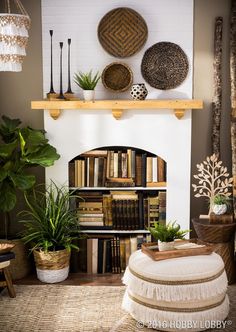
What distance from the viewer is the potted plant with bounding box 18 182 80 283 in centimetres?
432

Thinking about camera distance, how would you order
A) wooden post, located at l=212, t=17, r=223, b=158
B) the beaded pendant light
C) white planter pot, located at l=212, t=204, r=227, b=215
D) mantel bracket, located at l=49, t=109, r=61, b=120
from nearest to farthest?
1. the beaded pendant light
2. white planter pot, located at l=212, t=204, r=227, b=215
3. mantel bracket, located at l=49, t=109, r=61, b=120
4. wooden post, located at l=212, t=17, r=223, b=158

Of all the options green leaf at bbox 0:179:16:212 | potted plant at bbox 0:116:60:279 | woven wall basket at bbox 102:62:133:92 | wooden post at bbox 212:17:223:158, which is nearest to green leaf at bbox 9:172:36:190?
potted plant at bbox 0:116:60:279

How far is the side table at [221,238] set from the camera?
4.13m

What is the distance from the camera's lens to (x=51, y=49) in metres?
4.61

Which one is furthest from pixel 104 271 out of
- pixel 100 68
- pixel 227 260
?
pixel 100 68

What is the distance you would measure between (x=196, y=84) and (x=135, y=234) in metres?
1.52

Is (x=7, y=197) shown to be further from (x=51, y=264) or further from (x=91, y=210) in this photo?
(x=91, y=210)

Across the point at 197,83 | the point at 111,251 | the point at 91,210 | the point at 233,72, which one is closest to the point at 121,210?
the point at 91,210

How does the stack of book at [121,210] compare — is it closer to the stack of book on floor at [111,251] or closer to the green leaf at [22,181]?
the stack of book on floor at [111,251]

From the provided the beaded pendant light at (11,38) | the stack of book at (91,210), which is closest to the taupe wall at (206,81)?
the stack of book at (91,210)

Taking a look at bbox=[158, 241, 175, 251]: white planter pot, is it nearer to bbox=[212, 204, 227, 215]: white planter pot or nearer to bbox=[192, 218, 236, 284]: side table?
bbox=[192, 218, 236, 284]: side table

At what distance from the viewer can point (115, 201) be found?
4.60m

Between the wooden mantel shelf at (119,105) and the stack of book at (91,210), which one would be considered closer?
the wooden mantel shelf at (119,105)

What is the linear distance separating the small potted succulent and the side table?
0.11 m
